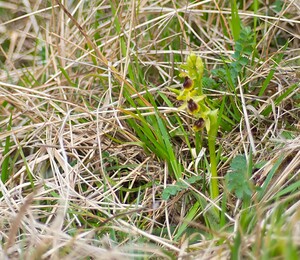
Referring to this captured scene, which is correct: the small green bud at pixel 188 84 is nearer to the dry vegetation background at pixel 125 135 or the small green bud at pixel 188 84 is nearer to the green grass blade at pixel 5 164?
the dry vegetation background at pixel 125 135

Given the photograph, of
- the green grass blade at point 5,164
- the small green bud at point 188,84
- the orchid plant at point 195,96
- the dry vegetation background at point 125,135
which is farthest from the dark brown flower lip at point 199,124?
the green grass blade at point 5,164

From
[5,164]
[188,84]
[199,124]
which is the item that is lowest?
[5,164]

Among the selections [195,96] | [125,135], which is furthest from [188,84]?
[125,135]

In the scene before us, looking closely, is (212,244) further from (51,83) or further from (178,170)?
(51,83)

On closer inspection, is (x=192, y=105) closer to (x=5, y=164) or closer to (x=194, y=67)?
(x=194, y=67)

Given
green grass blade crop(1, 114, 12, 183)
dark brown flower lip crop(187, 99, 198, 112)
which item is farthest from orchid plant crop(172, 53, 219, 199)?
green grass blade crop(1, 114, 12, 183)

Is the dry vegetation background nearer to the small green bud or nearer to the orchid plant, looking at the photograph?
the orchid plant

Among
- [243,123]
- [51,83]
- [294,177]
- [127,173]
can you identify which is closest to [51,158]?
[127,173]

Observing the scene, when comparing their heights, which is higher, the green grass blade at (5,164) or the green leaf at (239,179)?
the green leaf at (239,179)

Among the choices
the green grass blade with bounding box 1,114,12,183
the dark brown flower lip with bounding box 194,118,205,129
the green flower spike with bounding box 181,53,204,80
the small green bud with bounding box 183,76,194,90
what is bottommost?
the green grass blade with bounding box 1,114,12,183
